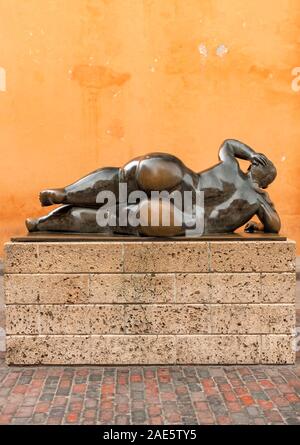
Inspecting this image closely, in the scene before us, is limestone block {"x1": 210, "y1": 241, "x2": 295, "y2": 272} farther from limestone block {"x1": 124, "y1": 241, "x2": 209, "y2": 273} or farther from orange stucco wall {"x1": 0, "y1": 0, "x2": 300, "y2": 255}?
orange stucco wall {"x1": 0, "y1": 0, "x2": 300, "y2": 255}

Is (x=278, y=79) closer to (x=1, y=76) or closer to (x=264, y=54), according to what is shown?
(x=264, y=54)

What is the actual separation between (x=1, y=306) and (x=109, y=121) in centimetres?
325

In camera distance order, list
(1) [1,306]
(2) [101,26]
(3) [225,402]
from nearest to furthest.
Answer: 1. (3) [225,402]
2. (1) [1,306]
3. (2) [101,26]

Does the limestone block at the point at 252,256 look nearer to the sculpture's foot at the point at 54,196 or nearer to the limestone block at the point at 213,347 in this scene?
the limestone block at the point at 213,347

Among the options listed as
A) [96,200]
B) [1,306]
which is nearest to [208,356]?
→ [96,200]

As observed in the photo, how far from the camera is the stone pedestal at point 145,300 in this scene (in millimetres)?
3648

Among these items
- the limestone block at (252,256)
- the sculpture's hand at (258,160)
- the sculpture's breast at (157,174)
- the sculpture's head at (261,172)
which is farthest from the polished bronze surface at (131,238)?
the sculpture's hand at (258,160)

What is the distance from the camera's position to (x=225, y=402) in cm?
306

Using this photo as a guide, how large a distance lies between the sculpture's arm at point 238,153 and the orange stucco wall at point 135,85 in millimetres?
3518

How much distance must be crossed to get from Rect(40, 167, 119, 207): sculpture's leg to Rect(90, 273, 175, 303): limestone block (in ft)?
2.16

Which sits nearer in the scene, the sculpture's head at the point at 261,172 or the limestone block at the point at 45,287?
the limestone block at the point at 45,287

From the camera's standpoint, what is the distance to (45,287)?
3.66m

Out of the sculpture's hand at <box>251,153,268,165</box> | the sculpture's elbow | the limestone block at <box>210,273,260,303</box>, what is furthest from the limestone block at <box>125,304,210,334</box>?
the sculpture's hand at <box>251,153,268,165</box>

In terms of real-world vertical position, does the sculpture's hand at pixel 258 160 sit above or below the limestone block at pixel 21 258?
above
